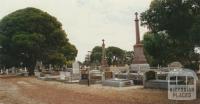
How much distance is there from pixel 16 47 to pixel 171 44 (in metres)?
38.0

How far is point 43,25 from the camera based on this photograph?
205 feet

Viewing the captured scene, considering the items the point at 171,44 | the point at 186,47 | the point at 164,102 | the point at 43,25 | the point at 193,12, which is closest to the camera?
the point at 164,102

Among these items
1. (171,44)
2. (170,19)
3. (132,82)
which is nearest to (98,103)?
(170,19)

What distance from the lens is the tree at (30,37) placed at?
58.6 meters

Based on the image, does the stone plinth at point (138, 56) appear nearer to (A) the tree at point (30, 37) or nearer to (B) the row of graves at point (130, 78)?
(B) the row of graves at point (130, 78)

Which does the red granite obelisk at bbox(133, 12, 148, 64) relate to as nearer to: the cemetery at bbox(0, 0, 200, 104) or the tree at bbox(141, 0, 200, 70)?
the cemetery at bbox(0, 0, 200, 104)

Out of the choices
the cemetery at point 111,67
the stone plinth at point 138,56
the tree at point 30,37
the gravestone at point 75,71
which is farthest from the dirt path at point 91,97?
the tree at point 30,37

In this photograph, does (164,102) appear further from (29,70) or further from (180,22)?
(29,70)

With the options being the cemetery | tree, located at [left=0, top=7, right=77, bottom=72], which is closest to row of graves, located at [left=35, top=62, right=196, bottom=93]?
the cemetery

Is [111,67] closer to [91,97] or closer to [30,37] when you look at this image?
[30,37]

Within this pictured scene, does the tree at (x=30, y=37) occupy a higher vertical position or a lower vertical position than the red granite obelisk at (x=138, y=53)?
higher

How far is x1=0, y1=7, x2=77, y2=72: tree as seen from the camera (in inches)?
2306

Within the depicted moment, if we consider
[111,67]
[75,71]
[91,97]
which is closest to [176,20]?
[91,97]

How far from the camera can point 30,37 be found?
57781 millimetres
